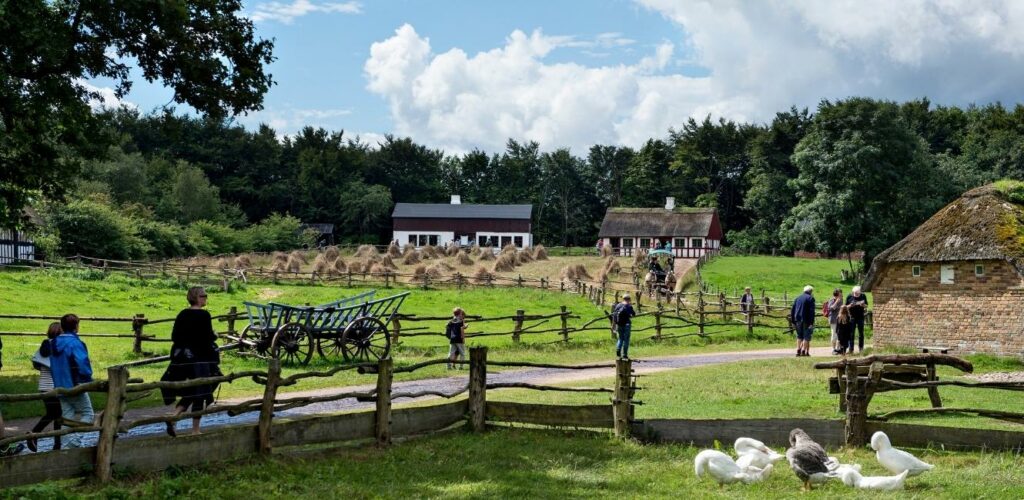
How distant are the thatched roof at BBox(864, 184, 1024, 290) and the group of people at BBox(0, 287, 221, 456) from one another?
1954cm

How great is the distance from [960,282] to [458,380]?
45.7 feet

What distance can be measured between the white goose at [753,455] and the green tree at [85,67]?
1067cm

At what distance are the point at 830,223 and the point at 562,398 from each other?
45.6m

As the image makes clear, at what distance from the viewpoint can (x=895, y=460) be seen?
29.4 feet

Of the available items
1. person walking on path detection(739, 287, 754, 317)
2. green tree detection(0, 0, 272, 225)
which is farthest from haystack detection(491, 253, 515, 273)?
green tree detection(0, 0, 272, 225)

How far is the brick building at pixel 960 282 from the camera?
75.5 ft

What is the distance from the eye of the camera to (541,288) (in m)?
44.2

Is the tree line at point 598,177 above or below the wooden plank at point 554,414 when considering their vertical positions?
above

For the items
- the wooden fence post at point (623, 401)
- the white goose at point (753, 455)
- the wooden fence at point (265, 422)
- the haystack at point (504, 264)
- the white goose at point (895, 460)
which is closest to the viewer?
the wooden fence at point (265, 422)

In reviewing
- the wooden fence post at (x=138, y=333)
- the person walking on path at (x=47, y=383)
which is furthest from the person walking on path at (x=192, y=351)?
the wooden fence post at (x=138, y=333)

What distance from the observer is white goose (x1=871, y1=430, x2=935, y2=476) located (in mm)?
8945

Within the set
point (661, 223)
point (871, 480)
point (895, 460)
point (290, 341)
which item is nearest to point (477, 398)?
point (871, 480)

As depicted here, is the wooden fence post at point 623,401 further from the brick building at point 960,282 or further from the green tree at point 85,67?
the brick building at point 960,282

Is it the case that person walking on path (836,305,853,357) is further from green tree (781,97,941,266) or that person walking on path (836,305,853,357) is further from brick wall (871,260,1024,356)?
green tree (781,97,941,266)
